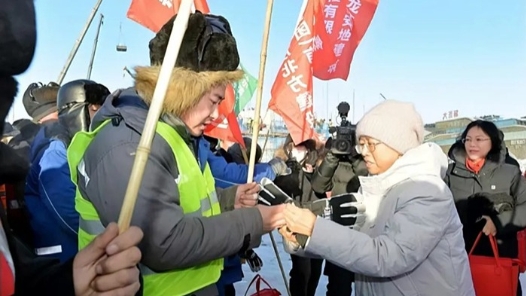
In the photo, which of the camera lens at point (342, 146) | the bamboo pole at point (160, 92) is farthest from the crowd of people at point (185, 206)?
the camera lens at point (342, 146)

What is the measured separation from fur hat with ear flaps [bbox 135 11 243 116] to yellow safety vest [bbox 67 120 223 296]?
0.12 meters

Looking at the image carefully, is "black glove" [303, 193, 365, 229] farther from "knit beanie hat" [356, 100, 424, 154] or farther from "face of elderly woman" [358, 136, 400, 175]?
"knit beanie hat" [356, 100, 424, 154]

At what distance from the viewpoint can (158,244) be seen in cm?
136

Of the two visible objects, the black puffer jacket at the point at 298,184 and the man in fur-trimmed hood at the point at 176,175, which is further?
the black puffer jacket at the point at 298,184

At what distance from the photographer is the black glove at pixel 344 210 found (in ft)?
6.95

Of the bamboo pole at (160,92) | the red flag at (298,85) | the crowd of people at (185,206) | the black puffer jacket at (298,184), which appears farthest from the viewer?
the black puffer jacket at (298,184)

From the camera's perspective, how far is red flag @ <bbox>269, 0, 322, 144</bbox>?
4145 mm

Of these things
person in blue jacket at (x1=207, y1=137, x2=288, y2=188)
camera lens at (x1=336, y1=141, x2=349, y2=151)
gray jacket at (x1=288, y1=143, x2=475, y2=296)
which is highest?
camera lens at (x1=336, y1=141, x2=349, y2=151)

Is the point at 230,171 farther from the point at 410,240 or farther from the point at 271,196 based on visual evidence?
the point at 410,240

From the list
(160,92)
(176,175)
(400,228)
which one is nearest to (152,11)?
(176,175)

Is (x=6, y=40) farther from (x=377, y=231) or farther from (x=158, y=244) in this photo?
(x=377, y=231)

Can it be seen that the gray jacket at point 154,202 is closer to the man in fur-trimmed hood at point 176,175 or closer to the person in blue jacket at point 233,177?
the man in fur-trimmed hood at point 176,175

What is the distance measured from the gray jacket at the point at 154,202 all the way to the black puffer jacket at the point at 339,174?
2511 mm

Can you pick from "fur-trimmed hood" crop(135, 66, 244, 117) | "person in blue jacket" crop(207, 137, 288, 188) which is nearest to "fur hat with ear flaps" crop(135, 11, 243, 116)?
"fur-trimmed hood" crop(135, 66, 244, 117)
